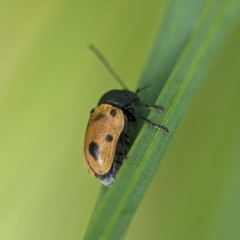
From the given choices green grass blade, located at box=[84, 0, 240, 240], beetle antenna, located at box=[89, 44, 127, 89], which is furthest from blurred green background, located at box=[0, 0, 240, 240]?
green grass blade, located at box=[84, 0, 240, 240]

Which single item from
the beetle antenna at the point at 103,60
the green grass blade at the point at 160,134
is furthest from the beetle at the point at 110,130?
the green grass blade at the point at 160,134

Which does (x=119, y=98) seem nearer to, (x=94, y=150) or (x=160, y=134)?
(x=94, y=150)

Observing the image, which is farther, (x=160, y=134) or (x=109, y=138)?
(x=109, y=138)

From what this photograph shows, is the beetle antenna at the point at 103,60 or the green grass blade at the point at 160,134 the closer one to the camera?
the green grass blade at the point at 160,134

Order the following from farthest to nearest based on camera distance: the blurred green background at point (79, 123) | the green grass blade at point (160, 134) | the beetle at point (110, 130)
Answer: the beetle at point (110, 130) < the blurred green background at point (79, 123) < the green grass blade at point (160, 134)

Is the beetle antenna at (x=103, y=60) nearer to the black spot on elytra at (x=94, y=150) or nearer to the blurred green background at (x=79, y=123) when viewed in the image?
the blurred green background at (x=79, y=123)

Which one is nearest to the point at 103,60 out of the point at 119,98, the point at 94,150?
the point at 119,98
